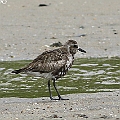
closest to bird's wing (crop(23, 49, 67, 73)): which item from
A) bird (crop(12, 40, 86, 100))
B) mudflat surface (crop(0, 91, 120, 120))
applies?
bird (crop(12, 40, 86, 100))

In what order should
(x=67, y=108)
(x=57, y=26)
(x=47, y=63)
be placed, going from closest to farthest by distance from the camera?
(x=67, y=108) < (x=47, y=63) < (x=57, y=26)

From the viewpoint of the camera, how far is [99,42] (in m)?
17.8

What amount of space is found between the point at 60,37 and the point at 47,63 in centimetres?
755

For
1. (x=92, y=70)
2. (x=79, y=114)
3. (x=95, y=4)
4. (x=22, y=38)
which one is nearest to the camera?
(x=79, y=114)

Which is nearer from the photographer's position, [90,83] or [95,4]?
[90,83]

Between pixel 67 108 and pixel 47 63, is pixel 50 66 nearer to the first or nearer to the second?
pixel 47 63

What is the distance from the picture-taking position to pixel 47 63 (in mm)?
11047

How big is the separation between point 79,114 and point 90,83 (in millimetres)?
3552

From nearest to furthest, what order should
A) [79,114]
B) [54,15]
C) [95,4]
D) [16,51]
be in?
1. [79,114]
2. [16,51]
3. [54,15]
4. [95,4]

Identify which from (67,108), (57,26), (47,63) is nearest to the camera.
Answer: (67,108)

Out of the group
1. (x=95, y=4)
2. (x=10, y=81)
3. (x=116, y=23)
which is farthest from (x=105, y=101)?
(x=95, y=4)

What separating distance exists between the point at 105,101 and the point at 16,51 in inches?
265

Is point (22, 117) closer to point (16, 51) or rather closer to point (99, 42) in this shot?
point (16, 51)

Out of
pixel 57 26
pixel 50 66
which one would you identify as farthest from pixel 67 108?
pixel 57 26
